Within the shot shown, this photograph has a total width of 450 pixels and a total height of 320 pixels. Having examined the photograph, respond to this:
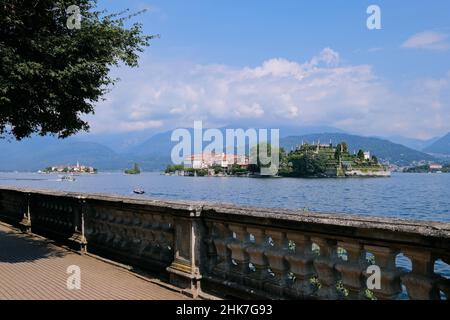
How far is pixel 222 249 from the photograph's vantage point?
6992 mm

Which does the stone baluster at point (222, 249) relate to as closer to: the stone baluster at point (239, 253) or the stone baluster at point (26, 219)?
the stone baluster at point (239, 253)

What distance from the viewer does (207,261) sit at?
7.27m

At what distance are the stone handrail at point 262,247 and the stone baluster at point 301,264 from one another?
12 mm

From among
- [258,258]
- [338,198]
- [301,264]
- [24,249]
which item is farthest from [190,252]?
[338,198]

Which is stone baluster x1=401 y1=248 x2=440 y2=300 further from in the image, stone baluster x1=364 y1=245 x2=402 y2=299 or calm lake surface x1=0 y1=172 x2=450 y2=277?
calm lake surface x1=0 y1=172 x2=450 y2=277

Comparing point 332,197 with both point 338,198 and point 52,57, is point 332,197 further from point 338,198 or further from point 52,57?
point 52,57

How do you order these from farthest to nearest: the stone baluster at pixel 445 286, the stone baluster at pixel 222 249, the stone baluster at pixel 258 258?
1. the stone baluster at pixel 222 249
2. the stone baluster at pixel 258 258
3. the stone baluster at pixel 445 286

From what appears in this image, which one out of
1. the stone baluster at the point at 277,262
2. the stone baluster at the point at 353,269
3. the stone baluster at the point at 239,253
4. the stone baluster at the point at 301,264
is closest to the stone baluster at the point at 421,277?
the stone baluster at the point at 353,269

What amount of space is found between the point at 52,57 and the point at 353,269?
822 centimetres

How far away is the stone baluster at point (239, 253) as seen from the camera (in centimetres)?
659

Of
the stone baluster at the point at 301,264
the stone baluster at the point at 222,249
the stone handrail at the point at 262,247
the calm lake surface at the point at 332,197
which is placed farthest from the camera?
the calm lake surface at the point at 332,197

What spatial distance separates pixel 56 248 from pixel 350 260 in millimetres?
8633

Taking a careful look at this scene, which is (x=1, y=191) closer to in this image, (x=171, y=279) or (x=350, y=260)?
(x=171, y=279)
